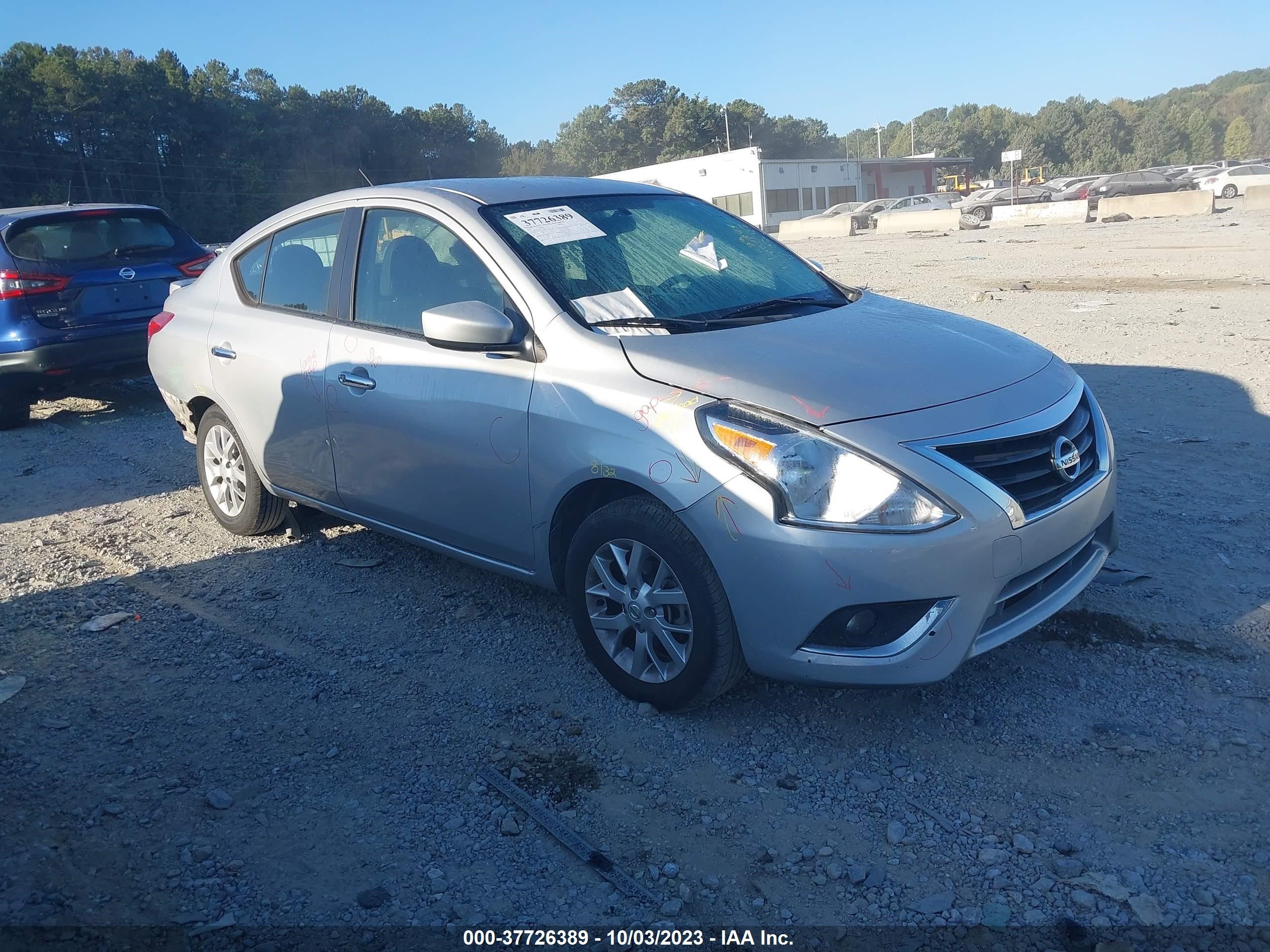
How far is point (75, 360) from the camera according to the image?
8.42 metres

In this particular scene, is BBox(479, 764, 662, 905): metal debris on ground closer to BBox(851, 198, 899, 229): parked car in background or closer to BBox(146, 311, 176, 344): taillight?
BBox(146, 311, 176, 344): taillight

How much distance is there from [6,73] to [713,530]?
2095 inches

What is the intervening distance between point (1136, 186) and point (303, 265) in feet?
150

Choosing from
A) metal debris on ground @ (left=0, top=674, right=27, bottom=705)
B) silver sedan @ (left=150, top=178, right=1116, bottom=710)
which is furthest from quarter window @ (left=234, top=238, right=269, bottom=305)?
metal debris on ground @ (left=0, top=674, right=27, bottom=705)

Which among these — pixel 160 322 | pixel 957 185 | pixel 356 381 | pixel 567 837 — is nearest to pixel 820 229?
pixel 160 322

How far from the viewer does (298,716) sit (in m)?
3.67

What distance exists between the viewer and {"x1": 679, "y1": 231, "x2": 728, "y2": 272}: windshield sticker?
168 inches

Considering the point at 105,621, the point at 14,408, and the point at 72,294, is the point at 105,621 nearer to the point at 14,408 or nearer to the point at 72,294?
the point at 72,294

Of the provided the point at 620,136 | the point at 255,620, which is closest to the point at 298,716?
the point at 255,620

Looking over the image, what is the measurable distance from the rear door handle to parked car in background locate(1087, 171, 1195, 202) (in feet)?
143

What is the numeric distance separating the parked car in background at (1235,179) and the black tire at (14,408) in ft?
140

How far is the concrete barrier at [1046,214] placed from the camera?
32.9 m

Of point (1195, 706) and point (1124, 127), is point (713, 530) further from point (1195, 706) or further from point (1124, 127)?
point (1124, 127)

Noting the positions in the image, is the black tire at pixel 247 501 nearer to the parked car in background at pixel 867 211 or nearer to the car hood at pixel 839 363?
the car hood at pixel 839 363
